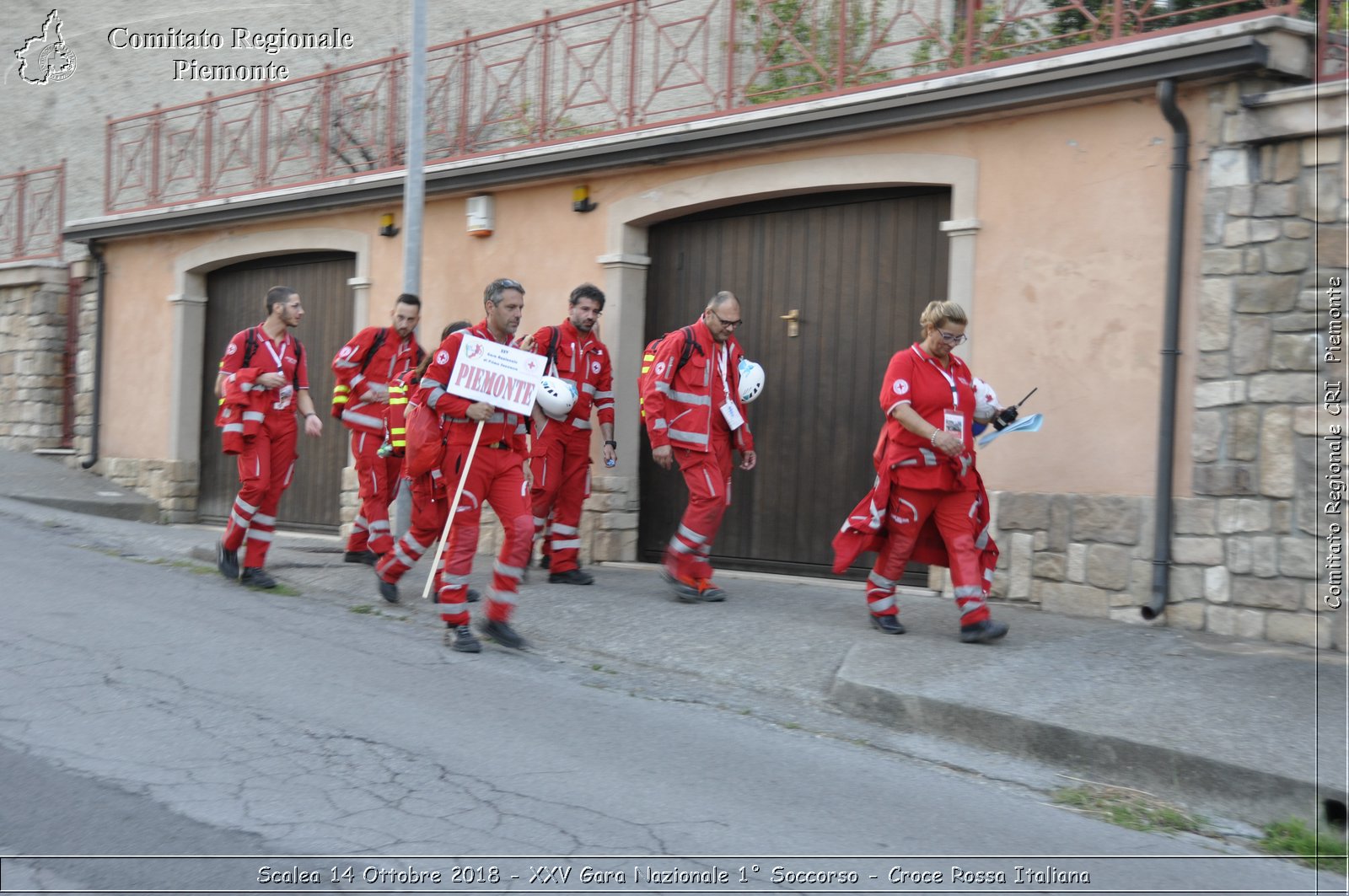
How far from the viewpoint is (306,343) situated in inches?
527

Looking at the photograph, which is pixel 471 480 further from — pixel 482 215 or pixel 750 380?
pixel 482 215

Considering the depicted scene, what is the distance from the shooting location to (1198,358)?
746 centimetres

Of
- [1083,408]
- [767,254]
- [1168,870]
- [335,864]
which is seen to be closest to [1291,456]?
Answer: [1083,408]

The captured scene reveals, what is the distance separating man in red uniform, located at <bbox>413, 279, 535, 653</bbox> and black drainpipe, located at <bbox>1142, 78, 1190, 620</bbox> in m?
3.67

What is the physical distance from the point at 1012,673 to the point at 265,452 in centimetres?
520

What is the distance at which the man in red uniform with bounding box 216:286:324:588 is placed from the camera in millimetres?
8727

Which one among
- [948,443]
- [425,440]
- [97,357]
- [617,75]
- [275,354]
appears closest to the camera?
[948,443]

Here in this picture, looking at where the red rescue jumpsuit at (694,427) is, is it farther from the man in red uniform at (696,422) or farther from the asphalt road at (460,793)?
the asphalt road at (460,793)

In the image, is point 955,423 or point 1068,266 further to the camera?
point 1068,266

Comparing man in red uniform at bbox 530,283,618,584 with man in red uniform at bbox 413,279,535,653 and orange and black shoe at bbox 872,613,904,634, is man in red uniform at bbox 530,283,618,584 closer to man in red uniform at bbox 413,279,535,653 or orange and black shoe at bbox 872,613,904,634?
man in red uniform at bbox 413,279,535,653

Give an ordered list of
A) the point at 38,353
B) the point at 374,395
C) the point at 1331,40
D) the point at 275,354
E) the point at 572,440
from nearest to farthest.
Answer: the point at 1331,40
the point at 275,354
the point at 572,440
the point at 374,395
the point at 38,353

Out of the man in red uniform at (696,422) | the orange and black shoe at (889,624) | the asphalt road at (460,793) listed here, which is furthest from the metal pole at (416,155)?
the orange and black shoe at (889,624)

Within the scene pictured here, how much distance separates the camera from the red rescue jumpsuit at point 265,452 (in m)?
8.73

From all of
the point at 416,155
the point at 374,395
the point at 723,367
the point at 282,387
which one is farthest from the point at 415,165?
the point at 723,367
